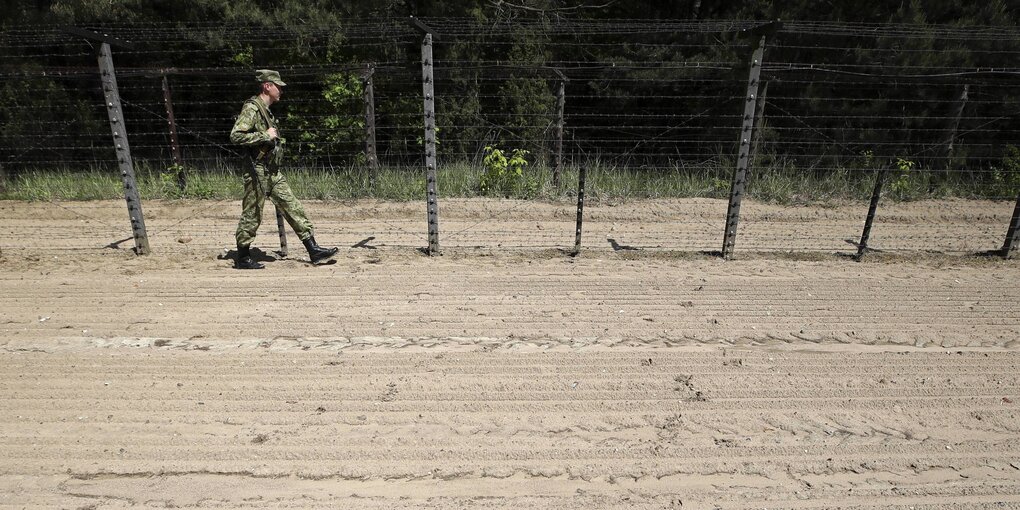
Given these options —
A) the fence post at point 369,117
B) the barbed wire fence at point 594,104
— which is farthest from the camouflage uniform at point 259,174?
the fence post at point 369,117


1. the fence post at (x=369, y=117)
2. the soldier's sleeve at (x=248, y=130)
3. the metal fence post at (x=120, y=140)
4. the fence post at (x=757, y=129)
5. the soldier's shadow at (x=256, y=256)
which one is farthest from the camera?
the fence post at (x=369, y=117)

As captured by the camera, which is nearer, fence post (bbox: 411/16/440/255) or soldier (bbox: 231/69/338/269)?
soldier (bbox: 231/69/338/269)

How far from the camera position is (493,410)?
12.9ft

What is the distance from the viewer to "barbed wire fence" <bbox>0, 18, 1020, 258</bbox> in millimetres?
9742

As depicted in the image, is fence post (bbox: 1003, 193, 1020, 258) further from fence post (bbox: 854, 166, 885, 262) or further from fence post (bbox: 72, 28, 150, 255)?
fence post (bbox: 72, 28, 150, 255)

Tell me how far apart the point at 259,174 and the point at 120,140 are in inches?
74.9

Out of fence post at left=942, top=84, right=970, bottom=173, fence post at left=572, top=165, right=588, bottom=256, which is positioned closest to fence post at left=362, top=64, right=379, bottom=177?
fence post at left=572, top=165, right=588, bottom=256

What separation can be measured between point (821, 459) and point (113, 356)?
5043 mm

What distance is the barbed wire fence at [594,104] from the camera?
32.0 ft

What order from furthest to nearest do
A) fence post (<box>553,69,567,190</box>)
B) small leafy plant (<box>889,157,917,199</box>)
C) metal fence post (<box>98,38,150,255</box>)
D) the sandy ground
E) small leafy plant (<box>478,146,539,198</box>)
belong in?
fence post (<box>553,69,567,190</box>), small leafy plant (<box>889,157,917,199</box>), small leafy plant (<box>478,146,539,198</box>), metal fence post (<box>98,38,150,255</box>), the sandy ground

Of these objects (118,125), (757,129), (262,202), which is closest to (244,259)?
(262,202)

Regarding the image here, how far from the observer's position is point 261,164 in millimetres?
6352

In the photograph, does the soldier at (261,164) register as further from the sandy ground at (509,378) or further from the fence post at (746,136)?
the fence post at (746,136)

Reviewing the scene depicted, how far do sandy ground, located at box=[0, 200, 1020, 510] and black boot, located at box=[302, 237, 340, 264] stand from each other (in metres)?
0.16
